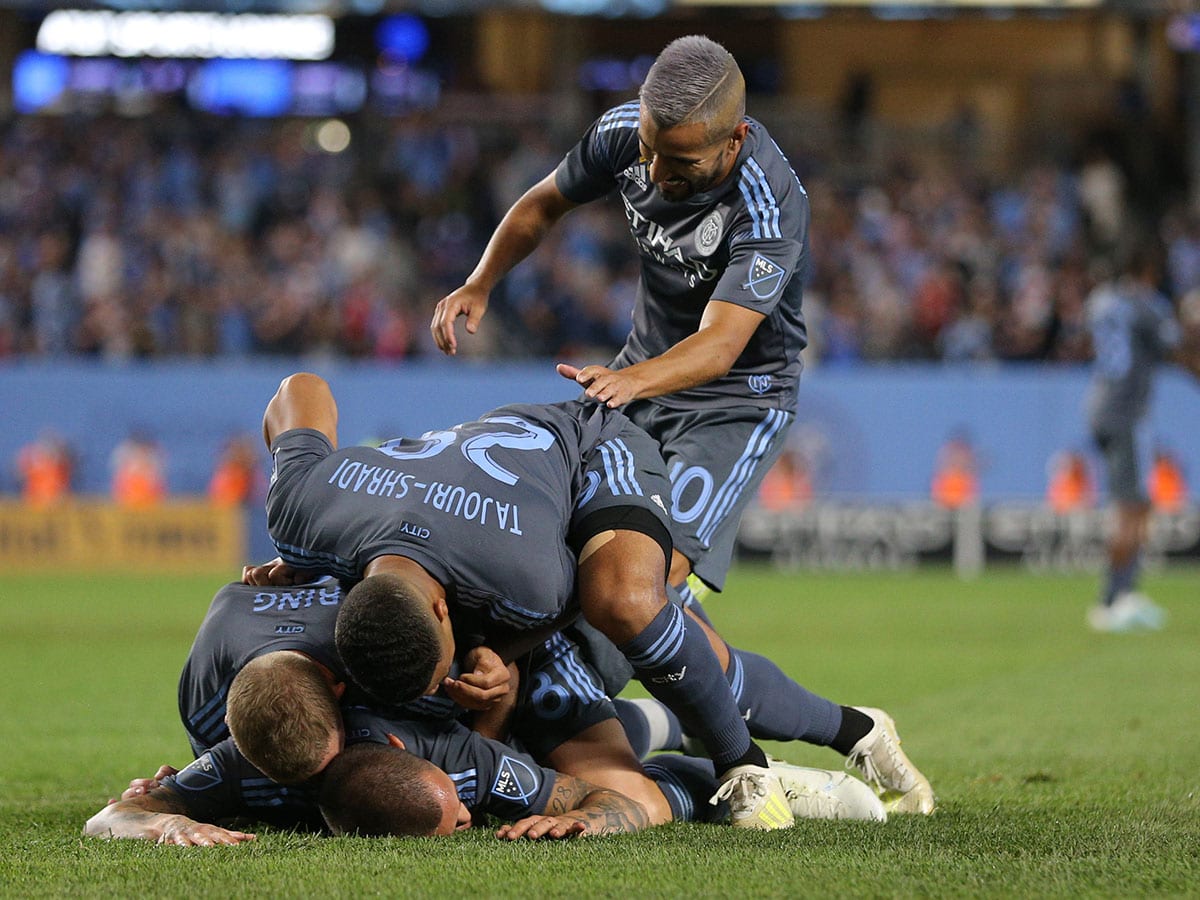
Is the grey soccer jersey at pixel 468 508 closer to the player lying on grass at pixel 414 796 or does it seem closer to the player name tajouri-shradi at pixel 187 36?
the player lying on grass at pixel 414 796

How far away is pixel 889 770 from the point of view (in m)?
4.95

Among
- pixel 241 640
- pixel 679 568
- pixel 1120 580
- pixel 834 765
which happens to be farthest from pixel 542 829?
pixel 1120 580

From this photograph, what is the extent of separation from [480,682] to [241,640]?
2.24 feet

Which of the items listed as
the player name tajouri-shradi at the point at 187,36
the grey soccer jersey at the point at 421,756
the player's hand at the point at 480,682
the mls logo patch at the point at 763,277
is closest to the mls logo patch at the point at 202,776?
the grey soccer jersey at the point at 421,756

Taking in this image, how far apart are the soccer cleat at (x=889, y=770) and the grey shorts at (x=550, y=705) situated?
81 centimetres

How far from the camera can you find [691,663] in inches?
172

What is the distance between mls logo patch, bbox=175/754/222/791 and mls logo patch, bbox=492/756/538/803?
74 cm

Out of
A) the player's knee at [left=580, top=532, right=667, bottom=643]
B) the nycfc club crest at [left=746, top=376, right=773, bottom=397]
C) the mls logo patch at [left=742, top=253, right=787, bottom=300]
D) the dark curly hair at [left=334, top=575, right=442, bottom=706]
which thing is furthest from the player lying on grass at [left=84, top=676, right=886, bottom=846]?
the mls logo patch at [left=742, top=253, right=787, bottom=300]

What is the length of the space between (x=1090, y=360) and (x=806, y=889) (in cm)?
1617

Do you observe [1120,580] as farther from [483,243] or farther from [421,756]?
[483,243]

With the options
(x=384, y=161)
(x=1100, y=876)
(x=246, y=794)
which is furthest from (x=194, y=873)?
(x=384, y=161)

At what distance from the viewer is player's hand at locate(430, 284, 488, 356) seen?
5277 millimetres

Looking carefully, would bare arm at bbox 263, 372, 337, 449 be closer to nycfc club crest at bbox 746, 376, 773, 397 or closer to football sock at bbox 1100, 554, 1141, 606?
nycfc club crest at bbox 746, 376, 773, 397

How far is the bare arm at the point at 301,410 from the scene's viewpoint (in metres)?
4.66
